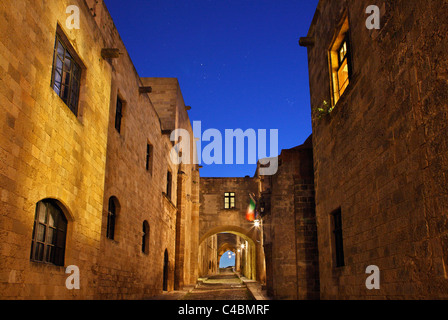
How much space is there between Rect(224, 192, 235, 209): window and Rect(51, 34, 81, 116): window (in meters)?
23.2

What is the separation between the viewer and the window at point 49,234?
6746 millimetres

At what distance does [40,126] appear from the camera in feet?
21.4

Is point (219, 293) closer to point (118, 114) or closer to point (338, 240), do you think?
point (118, 114)

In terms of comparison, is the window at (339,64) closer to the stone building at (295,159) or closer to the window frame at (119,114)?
the stone building at (295,159)

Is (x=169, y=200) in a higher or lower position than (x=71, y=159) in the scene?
higher

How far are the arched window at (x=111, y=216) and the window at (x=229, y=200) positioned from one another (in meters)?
20.1

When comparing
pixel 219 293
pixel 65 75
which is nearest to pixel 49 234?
pixel 65 75

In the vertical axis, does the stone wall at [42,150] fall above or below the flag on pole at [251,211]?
below

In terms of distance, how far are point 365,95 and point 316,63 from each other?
3.53m

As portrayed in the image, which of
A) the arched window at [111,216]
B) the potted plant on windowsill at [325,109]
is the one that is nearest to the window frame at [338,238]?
the potted plant on windowsill at [325,109]

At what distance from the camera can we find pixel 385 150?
6109 mm

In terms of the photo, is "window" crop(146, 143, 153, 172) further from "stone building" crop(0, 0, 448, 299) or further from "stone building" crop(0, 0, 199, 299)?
"stone building" crop(0, 0, 448, 299)

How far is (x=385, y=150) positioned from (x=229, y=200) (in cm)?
2537

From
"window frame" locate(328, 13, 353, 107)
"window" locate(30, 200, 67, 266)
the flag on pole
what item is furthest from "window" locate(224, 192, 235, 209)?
"window" locate(30, 200, 67, 266)
